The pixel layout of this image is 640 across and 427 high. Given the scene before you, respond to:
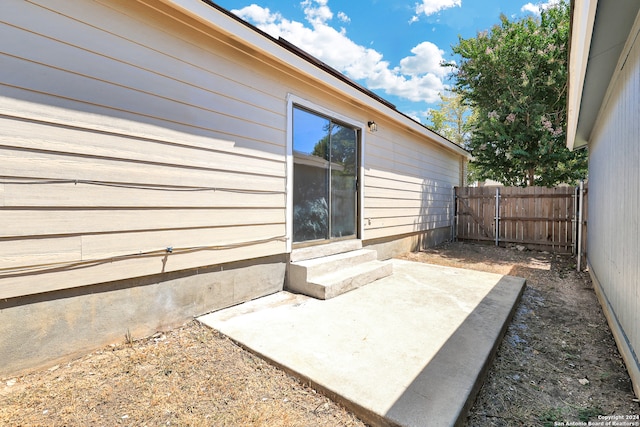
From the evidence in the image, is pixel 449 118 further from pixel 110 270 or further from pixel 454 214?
pixel 110 270

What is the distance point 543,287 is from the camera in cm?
447

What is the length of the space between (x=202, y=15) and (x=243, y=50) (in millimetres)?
623

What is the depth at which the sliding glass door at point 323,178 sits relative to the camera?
400 centimetres

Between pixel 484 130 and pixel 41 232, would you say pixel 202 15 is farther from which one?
pixel 484 130

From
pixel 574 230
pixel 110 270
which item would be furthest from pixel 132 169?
pixel 574 230

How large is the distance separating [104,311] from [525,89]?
32.3ft

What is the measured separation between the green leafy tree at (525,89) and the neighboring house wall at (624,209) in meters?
4.84

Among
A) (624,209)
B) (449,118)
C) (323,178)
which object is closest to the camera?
(624,209)

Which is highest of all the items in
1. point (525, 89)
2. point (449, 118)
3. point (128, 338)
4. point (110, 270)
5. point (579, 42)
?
point (449, 118)

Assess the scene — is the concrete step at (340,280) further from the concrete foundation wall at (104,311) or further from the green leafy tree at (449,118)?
the green leafy tree at (449,118)

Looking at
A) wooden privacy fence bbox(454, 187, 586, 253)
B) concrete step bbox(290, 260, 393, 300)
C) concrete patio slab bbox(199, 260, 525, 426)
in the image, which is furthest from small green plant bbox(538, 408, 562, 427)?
wooden privacy fence bbox(454, 187, 586, 253)

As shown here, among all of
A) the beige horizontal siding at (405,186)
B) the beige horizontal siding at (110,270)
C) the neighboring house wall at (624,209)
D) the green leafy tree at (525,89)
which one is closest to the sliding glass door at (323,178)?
the beige horizontal siding at (405,186)

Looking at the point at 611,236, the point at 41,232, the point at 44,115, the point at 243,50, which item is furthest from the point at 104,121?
the point at 611,236

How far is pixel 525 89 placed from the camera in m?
7.73
